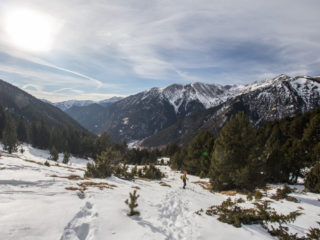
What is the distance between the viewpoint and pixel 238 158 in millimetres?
21938

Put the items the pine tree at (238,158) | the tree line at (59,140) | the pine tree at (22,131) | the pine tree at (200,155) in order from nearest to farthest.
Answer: the pine tree at (238,158) < the pine tree at (200,155) < the tree line at (59,140) < the pine tree at (22,131)

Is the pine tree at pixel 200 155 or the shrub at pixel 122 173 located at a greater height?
the pine tree at pixel 200 155

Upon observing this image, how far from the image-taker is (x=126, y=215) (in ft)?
29.1

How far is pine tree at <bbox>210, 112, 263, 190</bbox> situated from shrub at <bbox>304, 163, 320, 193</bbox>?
576cm

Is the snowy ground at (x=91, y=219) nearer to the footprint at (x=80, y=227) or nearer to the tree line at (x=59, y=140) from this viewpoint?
the footprint at (x=80, y=227)

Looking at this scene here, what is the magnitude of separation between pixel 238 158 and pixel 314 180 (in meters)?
8.87

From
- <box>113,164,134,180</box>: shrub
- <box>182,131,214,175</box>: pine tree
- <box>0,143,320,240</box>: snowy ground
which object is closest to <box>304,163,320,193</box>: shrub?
<box>0,143,320,240</box>: snowy ground

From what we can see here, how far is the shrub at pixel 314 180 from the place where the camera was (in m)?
19.2

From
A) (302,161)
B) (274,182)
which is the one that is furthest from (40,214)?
(302,161)

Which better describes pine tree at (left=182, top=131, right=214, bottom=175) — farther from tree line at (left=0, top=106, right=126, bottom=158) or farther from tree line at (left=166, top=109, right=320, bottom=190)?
tree line at (left=0, top=106, right=126, bottom=158)

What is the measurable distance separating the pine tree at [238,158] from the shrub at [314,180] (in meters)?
5.76

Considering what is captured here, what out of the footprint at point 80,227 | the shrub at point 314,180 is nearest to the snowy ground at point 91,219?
the footprint at point 80,227

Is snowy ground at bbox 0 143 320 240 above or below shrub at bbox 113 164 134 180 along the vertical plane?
above

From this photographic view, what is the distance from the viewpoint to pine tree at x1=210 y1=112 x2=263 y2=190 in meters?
20.3
